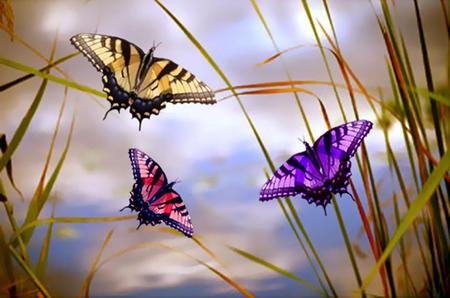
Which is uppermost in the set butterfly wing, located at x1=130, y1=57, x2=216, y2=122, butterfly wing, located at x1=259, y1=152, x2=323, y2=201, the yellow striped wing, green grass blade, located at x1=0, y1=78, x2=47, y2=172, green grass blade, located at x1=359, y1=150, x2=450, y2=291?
the yellow striped wing

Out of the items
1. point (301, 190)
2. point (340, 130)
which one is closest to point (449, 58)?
point (340, 130)

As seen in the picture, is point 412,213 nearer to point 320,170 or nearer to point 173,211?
point 320,170

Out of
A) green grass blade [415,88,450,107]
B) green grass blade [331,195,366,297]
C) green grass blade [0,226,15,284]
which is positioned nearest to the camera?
green grass blade [415,88,450,107]

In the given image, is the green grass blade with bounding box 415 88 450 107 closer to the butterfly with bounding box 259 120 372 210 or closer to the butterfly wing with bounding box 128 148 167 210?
the butterfly with bounding box 259 120 372 210

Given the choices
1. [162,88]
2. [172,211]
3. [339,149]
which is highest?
[162,88]

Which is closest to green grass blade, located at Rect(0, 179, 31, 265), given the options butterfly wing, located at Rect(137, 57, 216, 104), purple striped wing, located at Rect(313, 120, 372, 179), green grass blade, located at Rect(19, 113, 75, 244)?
green grass blade, located at Rect(19, 113, 75, 244)

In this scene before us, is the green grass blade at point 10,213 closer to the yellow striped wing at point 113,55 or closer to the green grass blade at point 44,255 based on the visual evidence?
the green grass blade at point 44,255

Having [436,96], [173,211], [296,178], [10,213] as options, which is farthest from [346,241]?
[10,213]

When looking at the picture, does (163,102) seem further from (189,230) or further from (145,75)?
(189,230)
